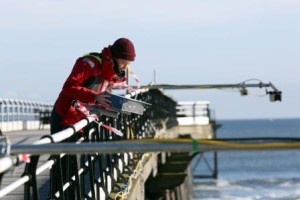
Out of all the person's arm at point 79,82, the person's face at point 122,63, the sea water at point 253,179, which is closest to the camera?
the person's arm at point 79,82

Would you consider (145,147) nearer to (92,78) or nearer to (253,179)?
(92,78)

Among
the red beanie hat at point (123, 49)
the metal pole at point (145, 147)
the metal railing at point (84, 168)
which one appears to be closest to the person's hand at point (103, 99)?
the metal railing at point (84, 168)

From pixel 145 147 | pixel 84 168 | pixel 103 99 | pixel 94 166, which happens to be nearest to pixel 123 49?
pixel 103 99

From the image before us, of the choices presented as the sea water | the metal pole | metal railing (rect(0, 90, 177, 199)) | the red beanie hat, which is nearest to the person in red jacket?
the red beanie hat

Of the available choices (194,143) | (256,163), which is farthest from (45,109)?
(256,163)

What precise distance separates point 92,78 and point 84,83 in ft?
0.29

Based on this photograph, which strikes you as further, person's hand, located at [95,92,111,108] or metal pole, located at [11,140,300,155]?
person's hand, located at [95,92,111,108]

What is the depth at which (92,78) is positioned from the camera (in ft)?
29.4

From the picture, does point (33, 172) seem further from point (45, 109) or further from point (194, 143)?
point (45, 109)

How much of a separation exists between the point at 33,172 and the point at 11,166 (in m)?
1.45

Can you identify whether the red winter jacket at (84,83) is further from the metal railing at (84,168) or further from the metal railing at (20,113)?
the metal railing at (20,113)

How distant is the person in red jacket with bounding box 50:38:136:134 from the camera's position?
8.69 m

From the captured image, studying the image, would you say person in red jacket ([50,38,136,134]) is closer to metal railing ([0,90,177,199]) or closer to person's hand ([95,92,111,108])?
person's hand ([95,92,111,108])

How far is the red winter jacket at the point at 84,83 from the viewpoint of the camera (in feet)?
28.5
